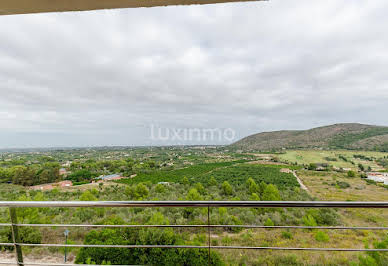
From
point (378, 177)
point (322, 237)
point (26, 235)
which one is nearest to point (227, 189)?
point (322, 237)

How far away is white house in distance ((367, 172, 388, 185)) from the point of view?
6391mm

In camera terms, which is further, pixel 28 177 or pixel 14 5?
pixel 28 177

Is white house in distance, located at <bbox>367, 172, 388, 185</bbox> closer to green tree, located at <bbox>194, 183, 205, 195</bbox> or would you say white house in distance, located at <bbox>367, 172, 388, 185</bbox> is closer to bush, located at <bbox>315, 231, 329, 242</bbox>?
bush, located at <bbox>315, 231, 329, 242</bbox>

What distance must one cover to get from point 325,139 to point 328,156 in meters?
2.69

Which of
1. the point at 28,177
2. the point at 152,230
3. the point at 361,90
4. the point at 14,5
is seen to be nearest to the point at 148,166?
the point at 152,230

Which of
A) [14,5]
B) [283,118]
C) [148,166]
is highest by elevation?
[283,118]

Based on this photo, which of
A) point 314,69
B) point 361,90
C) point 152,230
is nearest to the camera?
point 152,230

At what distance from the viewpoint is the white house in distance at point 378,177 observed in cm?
639

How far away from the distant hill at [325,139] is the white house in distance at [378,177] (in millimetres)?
2116

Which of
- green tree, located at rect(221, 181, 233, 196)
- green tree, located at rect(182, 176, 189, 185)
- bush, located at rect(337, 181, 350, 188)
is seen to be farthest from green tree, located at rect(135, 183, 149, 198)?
bush, located at rect(337, 181, 350, 188)

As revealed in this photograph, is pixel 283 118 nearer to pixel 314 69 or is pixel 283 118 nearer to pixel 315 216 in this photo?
pixel 314 69

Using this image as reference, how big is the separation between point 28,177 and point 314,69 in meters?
18.7

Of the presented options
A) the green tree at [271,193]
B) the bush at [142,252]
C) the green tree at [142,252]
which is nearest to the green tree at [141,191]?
the green tree at [142,252]

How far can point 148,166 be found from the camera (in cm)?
1034
